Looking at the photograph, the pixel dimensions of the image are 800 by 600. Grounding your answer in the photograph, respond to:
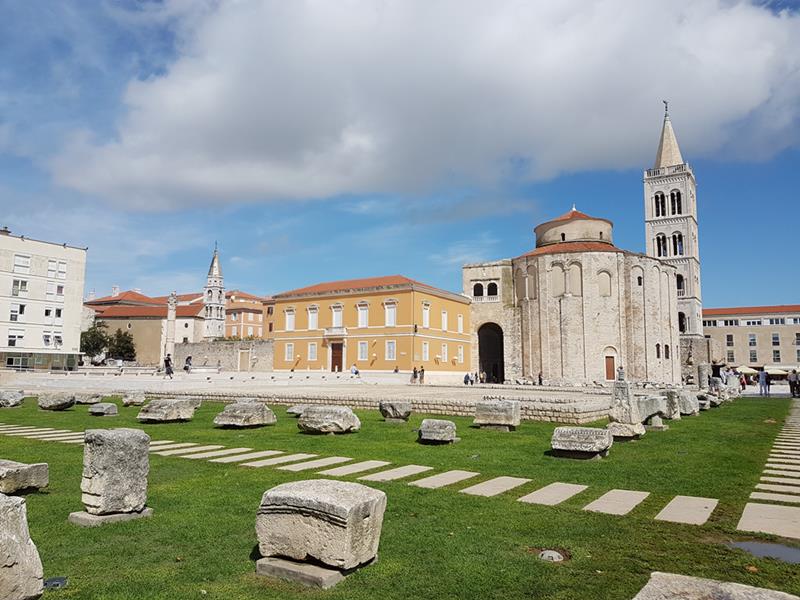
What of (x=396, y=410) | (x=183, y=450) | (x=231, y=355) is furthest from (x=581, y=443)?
(x=231, y=355)

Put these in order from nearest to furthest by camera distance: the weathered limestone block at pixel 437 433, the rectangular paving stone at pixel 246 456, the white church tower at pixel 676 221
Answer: the rectangular paving stone at pixel 246 456, the weathered limestone block at pixel 437 433, the white church tower at pixel 676 221

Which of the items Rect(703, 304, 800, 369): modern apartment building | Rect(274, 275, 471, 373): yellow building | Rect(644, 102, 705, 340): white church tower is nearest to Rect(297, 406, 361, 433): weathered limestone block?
Rect(274, 275, 471, 373): yellow building

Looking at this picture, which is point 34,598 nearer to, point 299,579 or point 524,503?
point 299,579

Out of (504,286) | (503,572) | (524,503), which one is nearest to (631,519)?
(524,503)

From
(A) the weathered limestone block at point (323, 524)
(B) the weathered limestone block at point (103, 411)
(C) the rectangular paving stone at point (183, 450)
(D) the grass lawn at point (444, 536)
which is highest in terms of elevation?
(A) the weathered limestone block at point (323, 524)

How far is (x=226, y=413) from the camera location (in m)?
12.5

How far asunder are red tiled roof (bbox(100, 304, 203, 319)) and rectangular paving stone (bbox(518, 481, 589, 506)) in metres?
67.5

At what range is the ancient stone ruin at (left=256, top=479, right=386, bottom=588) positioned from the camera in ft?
12.1

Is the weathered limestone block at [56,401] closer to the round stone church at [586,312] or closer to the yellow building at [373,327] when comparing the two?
the yellow building at [373,327]

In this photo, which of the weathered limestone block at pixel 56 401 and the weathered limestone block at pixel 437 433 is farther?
the weathered limestone block at pixel 56 401

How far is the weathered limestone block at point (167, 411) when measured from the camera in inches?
529

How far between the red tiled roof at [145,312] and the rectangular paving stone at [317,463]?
2542 inches

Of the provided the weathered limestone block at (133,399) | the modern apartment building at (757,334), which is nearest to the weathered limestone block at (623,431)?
the weathered limestone block at (133,399)

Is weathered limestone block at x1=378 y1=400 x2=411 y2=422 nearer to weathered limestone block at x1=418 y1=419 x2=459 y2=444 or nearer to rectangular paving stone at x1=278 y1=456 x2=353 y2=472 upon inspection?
weathered limestone block at x1=418 y1=419 x2=459 y2=444
